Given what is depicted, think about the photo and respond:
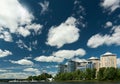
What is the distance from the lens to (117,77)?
641ft

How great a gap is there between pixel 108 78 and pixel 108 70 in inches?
275

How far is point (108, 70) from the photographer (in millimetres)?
198500

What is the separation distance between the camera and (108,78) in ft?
643

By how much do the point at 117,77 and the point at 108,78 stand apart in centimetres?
757

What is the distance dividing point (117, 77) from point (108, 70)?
9450mm
